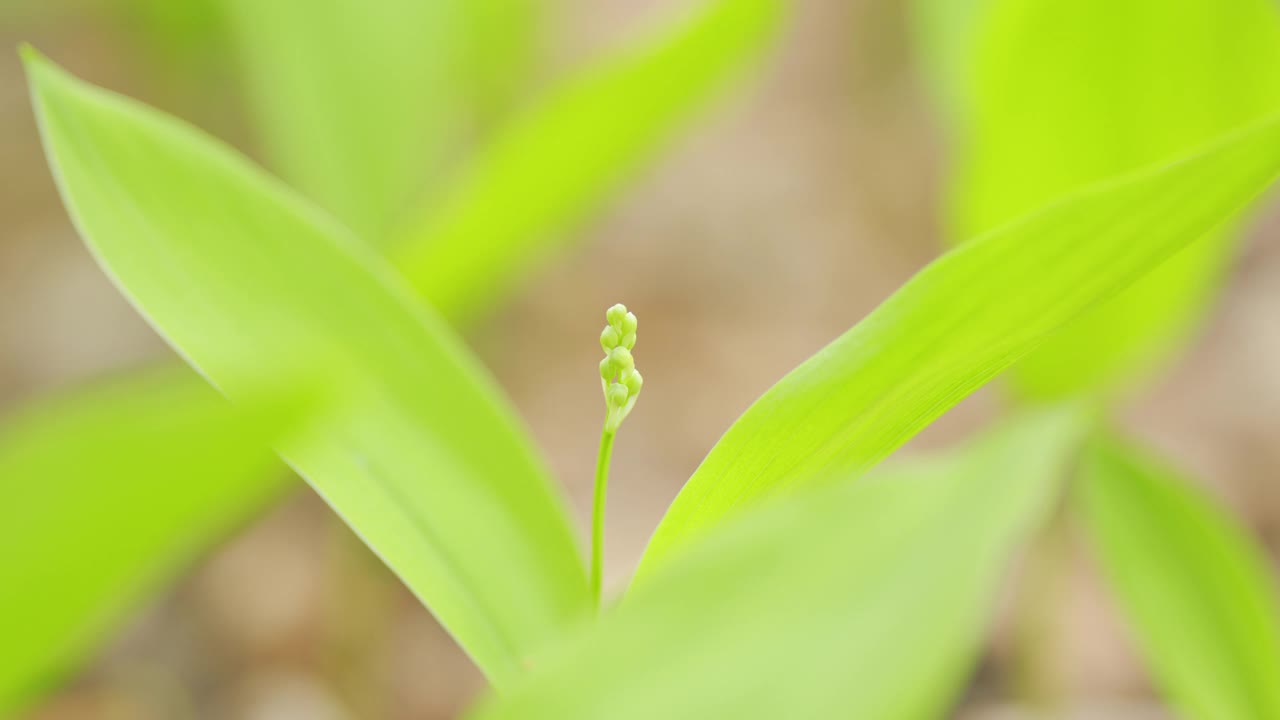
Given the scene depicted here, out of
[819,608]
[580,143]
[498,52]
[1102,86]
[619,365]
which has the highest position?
[498,52]

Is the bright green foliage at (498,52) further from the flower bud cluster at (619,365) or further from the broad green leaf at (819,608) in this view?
the broad green leaf at (819,608)

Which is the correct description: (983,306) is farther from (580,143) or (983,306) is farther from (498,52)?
(498,52)

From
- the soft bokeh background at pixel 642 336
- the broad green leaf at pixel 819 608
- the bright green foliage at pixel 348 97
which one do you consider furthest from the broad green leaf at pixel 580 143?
the broad green leaf at pixel 819 608

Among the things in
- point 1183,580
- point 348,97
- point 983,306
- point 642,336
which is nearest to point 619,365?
point 983,306

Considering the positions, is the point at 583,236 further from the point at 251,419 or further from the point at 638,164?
the point at 251,419

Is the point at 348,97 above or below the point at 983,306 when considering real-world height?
above

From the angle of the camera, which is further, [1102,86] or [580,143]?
[580,143]

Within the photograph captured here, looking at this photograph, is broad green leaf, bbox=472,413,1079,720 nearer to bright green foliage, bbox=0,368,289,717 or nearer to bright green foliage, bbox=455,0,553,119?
bright green foliage, bbox=0,368,289,717

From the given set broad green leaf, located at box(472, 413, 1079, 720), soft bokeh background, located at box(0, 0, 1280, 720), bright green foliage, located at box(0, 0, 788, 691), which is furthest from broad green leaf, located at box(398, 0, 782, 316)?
broad green leaf, located at box(472, 413, 1079, 720)
